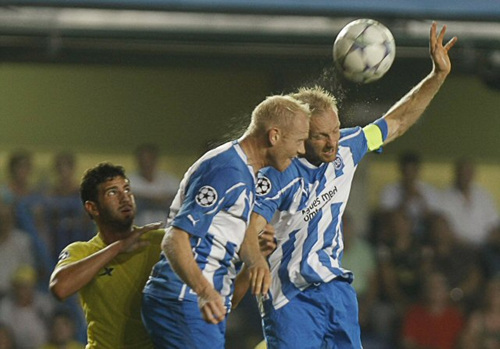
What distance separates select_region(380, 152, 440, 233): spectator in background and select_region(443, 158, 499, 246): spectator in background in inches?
7.0

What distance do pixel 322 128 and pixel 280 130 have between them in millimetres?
642

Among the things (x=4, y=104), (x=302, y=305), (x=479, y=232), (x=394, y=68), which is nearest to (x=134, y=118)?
(x=4, y=104)

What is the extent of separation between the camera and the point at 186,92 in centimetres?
1205

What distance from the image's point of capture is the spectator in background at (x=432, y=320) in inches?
420

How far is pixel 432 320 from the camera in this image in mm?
10695

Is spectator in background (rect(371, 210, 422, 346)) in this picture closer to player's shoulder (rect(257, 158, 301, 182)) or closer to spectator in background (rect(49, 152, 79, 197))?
spectator in background (rect(49, 152, 79, 197))

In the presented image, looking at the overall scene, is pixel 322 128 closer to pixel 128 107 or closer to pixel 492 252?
pixel 492 252

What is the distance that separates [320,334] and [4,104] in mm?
6388

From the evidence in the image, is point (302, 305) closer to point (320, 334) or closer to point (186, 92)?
point (320, 334)

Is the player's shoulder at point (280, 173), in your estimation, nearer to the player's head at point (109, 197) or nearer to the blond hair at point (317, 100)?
the blond hair at point (317, 100)

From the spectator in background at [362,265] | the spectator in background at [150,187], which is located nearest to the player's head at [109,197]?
the spectator in background at [150,187]

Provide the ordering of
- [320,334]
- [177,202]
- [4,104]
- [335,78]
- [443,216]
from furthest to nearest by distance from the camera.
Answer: [4,104], [443,216], [335,78], [320,334], [177,202]

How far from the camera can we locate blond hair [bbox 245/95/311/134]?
5633mm

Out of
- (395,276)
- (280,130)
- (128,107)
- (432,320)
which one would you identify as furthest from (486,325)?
(280,130)
